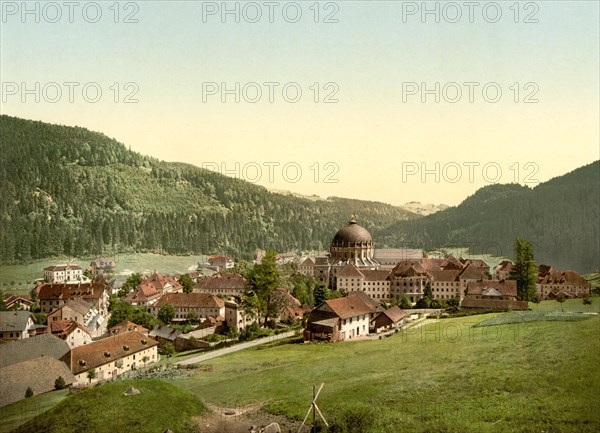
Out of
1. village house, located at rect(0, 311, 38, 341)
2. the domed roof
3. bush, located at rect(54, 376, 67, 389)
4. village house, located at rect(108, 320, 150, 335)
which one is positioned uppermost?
the domed roof

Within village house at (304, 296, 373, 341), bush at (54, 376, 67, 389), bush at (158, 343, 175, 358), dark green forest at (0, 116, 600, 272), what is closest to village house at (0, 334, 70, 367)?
bush at (54, 376, 67, 389)

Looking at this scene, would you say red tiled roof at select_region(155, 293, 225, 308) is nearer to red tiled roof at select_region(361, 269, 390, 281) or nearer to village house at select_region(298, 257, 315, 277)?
red tiled roof at select_region(361, 269, 390, 281)

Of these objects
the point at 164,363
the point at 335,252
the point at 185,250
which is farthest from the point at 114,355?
the point at 185,250

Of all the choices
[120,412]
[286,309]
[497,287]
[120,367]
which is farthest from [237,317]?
[497,287]

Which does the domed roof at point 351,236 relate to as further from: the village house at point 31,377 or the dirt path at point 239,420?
the dirt path at point 239,420

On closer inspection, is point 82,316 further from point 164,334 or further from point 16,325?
point 164,334

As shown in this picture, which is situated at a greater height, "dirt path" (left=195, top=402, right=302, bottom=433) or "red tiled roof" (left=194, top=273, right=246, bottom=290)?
"red tiled roof" (left=194, top=273, right=246, bottom=290)

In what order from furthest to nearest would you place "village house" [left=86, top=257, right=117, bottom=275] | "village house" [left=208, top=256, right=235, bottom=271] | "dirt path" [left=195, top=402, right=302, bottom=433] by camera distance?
"village house" [left=208, top=256, right=235, bottom=271] < "village house" [left=86, top=257, right=117, bottom=275] < "dirt path" [left=195, top=402, right=302, bottom=433]
